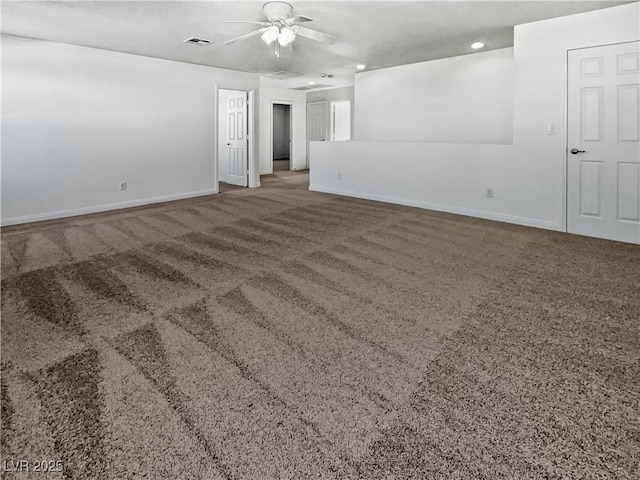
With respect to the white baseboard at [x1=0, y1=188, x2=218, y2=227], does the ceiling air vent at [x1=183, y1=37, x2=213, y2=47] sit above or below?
above

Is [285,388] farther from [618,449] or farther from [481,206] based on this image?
[481,206]

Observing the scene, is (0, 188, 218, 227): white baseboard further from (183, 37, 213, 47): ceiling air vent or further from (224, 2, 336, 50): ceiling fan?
(224, 2, 336, 50): ceiling fan

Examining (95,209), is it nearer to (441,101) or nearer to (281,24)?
(281,24)

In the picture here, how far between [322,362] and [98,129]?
5.54 metres

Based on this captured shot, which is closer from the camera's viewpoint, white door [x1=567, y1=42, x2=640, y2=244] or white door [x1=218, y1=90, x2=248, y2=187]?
white door [x1=567, y1=42, x2=640, y2=244]

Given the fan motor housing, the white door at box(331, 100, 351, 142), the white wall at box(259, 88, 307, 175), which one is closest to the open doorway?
the white wall at box(259, 88, 307, 175)

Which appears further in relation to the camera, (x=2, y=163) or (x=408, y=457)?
(x=2, y=163)

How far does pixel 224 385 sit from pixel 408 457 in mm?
841

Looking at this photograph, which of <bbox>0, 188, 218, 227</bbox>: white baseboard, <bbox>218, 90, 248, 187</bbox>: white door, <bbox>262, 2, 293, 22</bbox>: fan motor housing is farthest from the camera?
<bbox>218, 90, 248, 187</bbox>: white door

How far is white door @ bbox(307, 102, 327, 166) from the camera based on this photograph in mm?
11344

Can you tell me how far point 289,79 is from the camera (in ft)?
29.4

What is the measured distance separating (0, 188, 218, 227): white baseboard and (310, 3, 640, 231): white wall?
3.59m

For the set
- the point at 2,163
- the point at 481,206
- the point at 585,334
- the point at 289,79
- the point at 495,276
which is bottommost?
the point at 585,334

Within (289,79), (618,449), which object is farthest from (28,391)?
(289,79)
